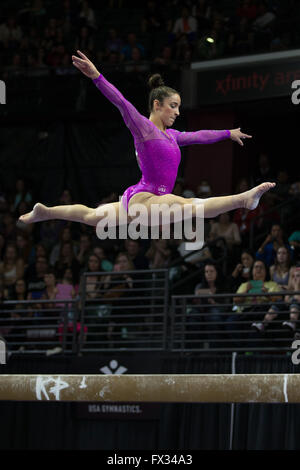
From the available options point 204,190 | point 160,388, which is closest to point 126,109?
point 160,388

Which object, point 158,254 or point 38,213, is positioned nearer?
point 38,213

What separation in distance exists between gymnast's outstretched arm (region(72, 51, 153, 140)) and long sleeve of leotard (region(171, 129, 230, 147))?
38cm

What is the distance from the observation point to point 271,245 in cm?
948

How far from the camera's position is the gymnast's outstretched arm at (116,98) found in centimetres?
502

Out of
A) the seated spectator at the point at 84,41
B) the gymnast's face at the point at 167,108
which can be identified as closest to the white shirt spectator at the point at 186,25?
the seated spectator at the point at 84,41

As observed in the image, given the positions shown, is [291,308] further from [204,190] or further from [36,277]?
[36,277]

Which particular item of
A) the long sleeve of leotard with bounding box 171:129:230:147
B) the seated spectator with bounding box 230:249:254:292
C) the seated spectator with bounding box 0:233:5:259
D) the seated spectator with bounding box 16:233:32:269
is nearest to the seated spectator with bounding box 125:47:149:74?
the seated spectator with bounding box 16:233:32:269

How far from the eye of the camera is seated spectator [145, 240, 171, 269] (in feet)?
34.0

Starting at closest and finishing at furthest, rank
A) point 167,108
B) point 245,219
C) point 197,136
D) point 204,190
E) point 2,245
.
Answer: point 167,108 → point 197,136 → point 245,219 → point 204,190 → point 2,245

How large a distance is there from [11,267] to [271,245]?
384cm

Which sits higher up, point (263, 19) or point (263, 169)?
point (263, 19)
